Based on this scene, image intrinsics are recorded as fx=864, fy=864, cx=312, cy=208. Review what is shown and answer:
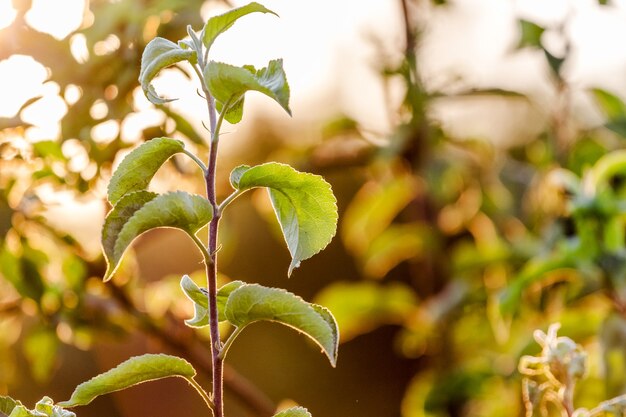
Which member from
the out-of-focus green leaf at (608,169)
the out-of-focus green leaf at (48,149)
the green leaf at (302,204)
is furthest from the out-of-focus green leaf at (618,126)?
Result: the green leaf at (302,204)

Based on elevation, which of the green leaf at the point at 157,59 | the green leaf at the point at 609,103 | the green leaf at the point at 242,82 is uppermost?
the green leaf at the point at 157,59

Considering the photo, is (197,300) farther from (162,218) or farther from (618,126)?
(618,126)

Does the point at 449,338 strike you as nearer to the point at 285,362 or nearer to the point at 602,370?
the point at 602,370

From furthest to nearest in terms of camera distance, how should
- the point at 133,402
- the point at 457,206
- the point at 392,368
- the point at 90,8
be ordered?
1. the point at 392,368
2. the point at 457,206
3. the point at 133,402
4. the point at 90,8

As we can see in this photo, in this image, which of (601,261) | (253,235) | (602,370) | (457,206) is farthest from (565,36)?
(253,235)

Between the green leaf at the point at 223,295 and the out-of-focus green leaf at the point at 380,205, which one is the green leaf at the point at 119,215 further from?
the out-of-focus green leaf at the point at 380,205

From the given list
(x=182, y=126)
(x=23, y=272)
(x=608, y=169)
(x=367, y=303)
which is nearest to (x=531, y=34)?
(x=608, y=169)

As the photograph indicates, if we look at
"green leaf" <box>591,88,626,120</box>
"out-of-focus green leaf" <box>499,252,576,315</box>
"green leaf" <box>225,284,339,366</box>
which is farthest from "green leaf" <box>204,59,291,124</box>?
"green leaf" <box>591,88,626,120</box>

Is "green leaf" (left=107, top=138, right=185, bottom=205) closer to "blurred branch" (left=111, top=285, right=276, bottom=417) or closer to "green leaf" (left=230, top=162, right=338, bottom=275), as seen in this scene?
"green leaf" (left=230, top=162, right=338, bottom=275)
